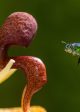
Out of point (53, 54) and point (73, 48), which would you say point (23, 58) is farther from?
point (53, 54)

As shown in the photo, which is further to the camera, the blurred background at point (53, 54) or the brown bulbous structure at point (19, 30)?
the blurred background at point (53, 54)

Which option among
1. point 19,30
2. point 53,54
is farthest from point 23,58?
point 53,54

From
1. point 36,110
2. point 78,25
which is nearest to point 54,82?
point 78,25

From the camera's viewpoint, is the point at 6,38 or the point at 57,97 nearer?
the point at 6,38

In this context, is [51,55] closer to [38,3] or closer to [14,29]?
[38,3]

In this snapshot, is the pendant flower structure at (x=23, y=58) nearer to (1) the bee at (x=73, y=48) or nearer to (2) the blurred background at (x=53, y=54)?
(1) the bee at (x=73, y=48)

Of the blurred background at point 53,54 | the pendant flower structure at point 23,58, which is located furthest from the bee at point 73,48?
the blurred background at point 53,54
